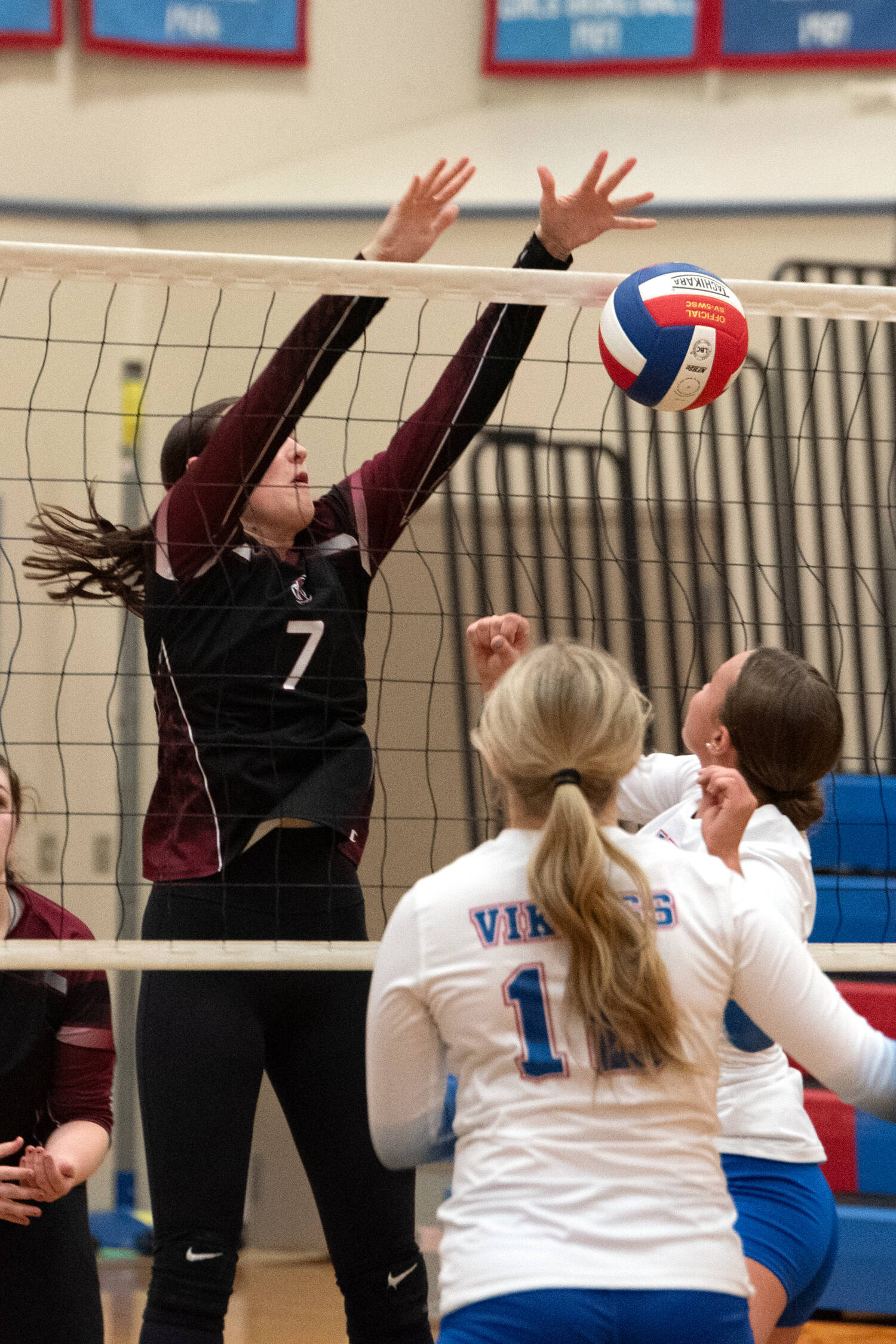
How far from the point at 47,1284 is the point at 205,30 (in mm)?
5110

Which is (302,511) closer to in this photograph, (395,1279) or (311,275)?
(311,275)

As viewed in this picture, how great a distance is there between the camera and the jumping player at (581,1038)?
1511 millimetres

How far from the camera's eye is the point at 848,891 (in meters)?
4.11

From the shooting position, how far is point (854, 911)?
13.5 feet

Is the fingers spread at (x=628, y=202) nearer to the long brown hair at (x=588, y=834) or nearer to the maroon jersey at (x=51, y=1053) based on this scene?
the long brown hair at (x=588, y=834)

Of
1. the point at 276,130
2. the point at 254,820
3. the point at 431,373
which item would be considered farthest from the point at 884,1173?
the point at 276,130

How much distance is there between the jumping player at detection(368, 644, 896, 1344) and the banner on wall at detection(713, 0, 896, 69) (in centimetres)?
492

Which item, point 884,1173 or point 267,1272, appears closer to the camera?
point 884,1173

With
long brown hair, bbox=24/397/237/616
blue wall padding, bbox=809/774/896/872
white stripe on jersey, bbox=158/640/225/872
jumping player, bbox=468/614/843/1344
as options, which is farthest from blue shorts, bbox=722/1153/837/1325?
blue wall padding, bbox=809/774/896/872

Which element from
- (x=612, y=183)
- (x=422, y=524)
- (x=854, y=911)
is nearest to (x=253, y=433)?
(x=612, y=183)

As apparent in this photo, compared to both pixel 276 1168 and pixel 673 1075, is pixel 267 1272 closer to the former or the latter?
pixel 276 1168

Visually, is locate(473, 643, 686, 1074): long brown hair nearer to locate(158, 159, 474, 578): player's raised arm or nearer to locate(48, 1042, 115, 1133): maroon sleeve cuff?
locate(158, 159, 474, 578): player's raised arm

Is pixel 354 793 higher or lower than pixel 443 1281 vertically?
higher

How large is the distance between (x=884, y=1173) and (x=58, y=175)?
468 centimetres
